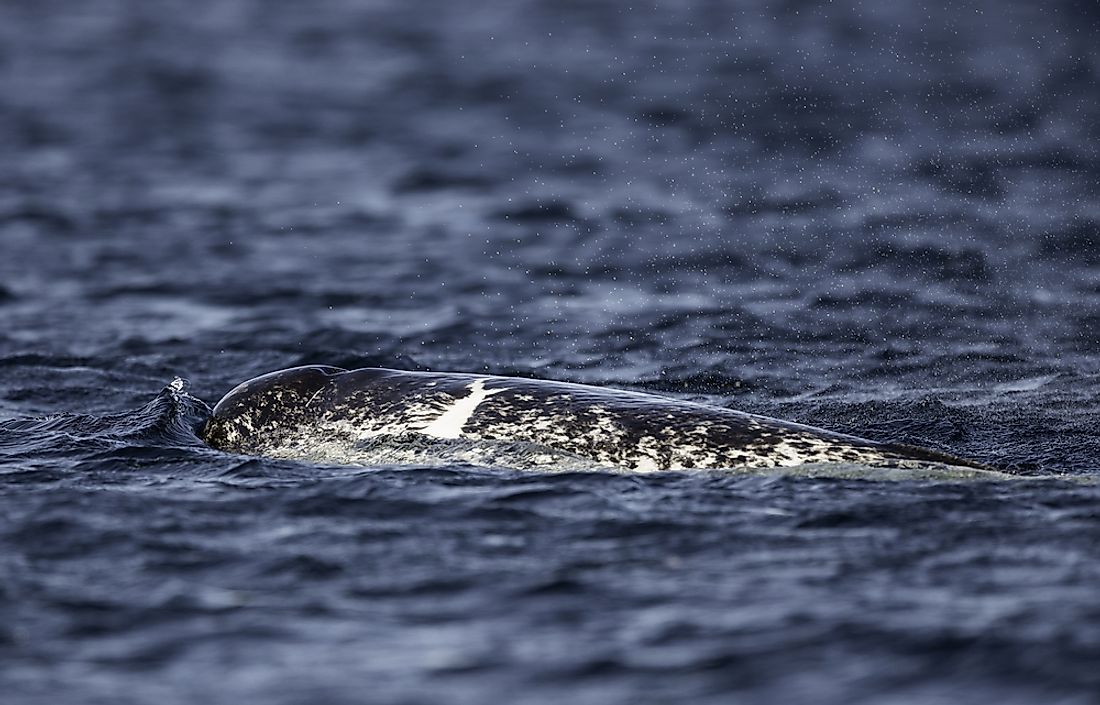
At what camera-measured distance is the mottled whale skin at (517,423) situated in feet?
40.2

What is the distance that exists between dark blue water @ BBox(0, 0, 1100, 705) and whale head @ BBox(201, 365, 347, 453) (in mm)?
453

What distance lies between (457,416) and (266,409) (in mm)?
1699

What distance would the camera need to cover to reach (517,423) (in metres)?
12.9

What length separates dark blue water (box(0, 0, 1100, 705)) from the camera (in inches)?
344

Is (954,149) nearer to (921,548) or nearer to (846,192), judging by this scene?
(846,192)

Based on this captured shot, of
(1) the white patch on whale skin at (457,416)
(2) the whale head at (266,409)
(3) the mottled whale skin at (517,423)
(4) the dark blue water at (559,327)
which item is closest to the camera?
(4) the dark blue water at (559,327)

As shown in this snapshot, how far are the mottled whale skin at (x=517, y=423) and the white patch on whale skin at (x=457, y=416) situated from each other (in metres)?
0.01

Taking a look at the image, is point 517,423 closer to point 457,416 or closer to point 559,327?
point 457,416

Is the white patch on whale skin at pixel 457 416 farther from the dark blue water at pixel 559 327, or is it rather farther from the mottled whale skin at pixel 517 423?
the dark blue water at pixel 559 327

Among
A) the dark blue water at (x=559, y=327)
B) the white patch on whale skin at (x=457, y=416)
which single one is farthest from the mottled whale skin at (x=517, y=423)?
the dark blue water at (x=559, y=327)

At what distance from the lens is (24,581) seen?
392 inches

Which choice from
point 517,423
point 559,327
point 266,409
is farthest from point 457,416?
point 559,327

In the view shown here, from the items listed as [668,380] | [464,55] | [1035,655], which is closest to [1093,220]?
[668,380]

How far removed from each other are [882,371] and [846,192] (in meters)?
8.11
